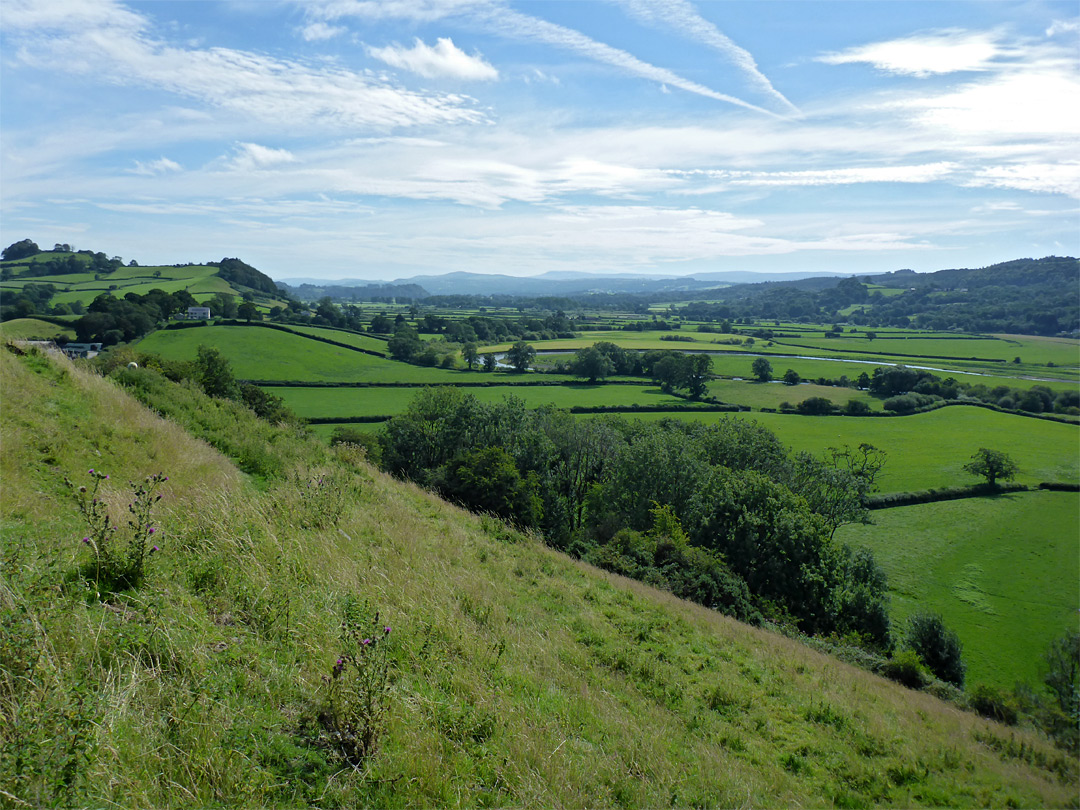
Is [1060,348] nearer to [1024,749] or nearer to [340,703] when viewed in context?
[1024,749]

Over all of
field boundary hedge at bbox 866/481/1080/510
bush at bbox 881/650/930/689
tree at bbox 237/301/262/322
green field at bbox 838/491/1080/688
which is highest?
tree at bbox 237/301/262/322

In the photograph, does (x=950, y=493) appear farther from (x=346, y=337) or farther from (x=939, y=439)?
(x=346, y=337)

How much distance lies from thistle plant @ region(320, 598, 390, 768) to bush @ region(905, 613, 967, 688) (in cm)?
2667

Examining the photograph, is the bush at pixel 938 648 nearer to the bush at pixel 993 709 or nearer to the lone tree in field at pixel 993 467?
the bush at pixel 993 709

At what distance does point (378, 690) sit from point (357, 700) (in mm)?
243

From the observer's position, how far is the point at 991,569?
1449 inches

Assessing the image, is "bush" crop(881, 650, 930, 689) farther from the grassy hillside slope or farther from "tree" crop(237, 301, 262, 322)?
"tree" crop(237, 301, 262, 322)

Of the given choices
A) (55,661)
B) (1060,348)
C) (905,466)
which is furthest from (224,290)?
(1060,348)

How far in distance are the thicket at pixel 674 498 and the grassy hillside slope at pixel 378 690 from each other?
8281 mm

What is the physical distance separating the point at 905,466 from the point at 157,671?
212ft

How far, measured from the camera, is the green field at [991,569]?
28.7m

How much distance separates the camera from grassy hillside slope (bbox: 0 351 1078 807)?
12.9 feet

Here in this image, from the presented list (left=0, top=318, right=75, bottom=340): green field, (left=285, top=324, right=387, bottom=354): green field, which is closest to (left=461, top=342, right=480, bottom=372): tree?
(left=285, top=324, right=387, bottom=354): green field

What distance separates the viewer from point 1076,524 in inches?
1673
